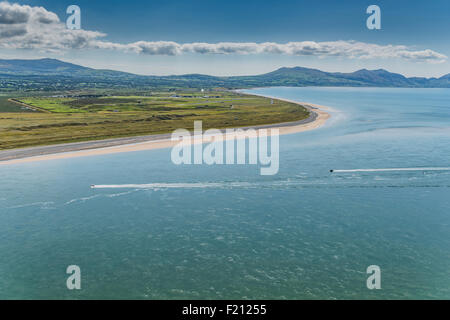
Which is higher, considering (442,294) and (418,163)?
(418,163)

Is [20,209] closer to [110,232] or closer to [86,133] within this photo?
[110,232]

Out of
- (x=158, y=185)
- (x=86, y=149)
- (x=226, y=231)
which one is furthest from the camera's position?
(x=86, y=149)

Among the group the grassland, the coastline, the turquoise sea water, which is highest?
the grassland

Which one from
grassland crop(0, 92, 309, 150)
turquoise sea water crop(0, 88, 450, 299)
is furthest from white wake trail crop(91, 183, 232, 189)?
grassland crop(0, 92, 309, 150)

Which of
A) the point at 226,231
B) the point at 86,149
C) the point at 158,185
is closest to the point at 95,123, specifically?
the point at 86,149

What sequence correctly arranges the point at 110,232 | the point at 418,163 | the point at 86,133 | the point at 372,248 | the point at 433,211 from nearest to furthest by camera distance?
1. the point at 372,248
2. the point at 110,232
3. the point at 433,211
4. the point at 418,163
5. the point at 86,133

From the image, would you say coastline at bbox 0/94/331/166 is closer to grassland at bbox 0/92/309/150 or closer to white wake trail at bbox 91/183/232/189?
grassland at bbox 0/92/309/150

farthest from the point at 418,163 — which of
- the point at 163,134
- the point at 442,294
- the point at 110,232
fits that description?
the point at 163,134

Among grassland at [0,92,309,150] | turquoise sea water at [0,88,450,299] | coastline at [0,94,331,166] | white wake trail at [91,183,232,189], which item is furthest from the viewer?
grassland at [0,92,309,150]

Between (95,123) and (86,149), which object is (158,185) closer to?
(86,149)
